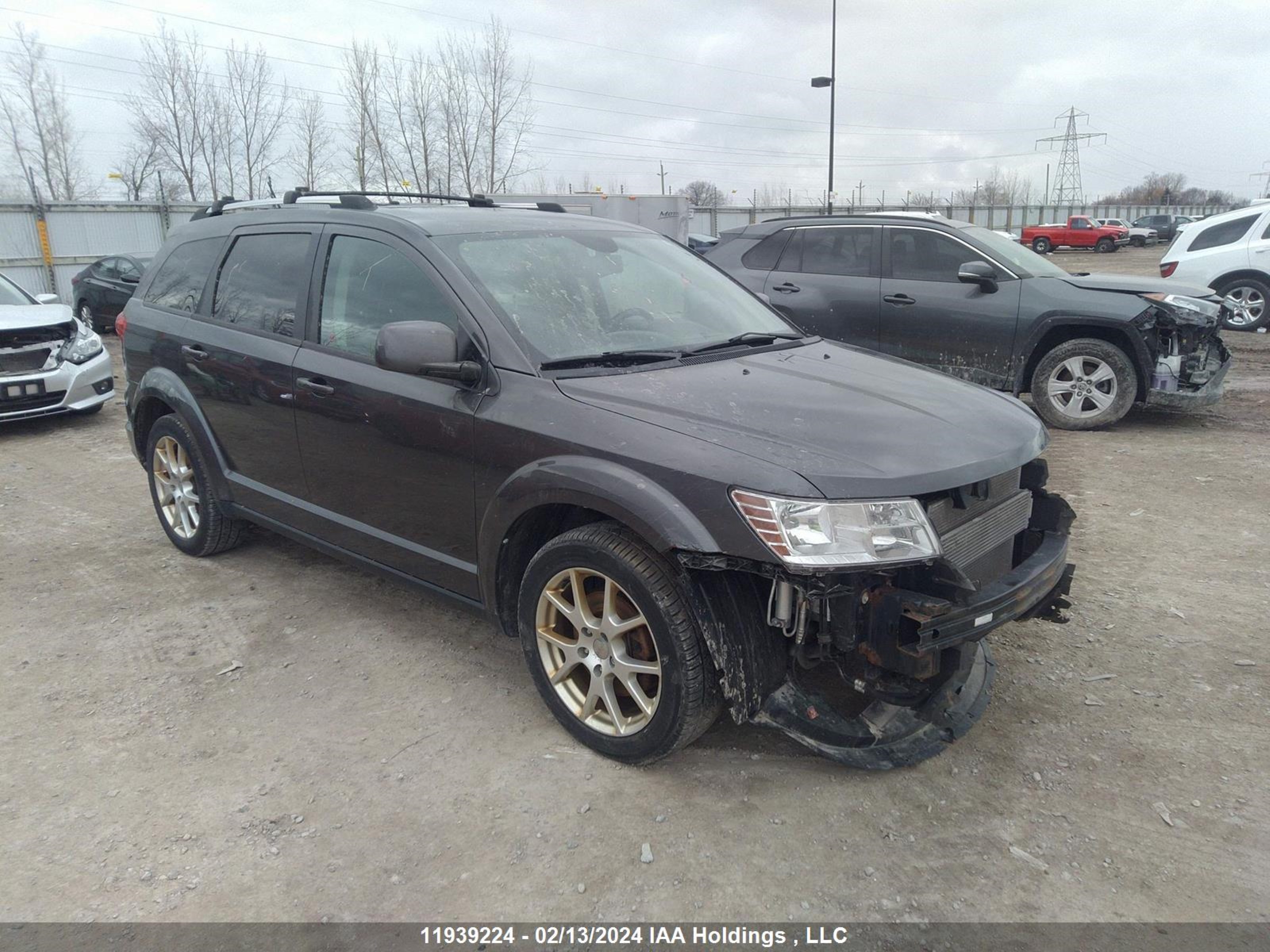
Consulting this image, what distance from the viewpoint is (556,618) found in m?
3.21

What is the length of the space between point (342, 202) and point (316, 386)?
0.91 m

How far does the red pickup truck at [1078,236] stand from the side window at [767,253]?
120ft

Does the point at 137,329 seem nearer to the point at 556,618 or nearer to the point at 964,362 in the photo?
the point at 556,618

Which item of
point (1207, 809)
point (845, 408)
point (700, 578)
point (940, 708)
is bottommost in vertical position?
point (1207, 809)

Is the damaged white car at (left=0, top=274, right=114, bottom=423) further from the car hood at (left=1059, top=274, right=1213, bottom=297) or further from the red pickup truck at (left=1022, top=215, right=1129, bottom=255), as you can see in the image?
the red pickup truck at (left=1022, top=215, right=1129, bottom=255)

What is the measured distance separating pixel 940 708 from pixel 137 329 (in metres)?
4.63

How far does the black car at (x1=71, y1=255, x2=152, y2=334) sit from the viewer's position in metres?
15.9

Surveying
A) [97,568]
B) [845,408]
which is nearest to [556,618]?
[845,408]

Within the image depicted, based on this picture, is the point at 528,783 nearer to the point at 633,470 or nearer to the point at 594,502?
the point at 594,502

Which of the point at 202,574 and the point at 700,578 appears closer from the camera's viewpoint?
the point at 700,578

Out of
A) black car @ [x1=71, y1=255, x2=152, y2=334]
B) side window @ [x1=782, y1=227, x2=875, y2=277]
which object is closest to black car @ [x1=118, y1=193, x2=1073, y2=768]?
side window @ [x1=782, y1=227, x2=875, y2=277]

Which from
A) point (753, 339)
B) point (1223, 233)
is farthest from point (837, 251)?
point (1223, 233)

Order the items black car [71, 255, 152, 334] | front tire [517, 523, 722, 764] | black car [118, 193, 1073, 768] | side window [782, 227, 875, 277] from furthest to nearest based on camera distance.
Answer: black car [71, 255, 152, 334], side window [782, 227, 875, 277], front tire [517, 523, 722, 764], black car [118, 193, 1073, 768]

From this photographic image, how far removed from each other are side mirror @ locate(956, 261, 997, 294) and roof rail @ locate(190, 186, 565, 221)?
411 cm
